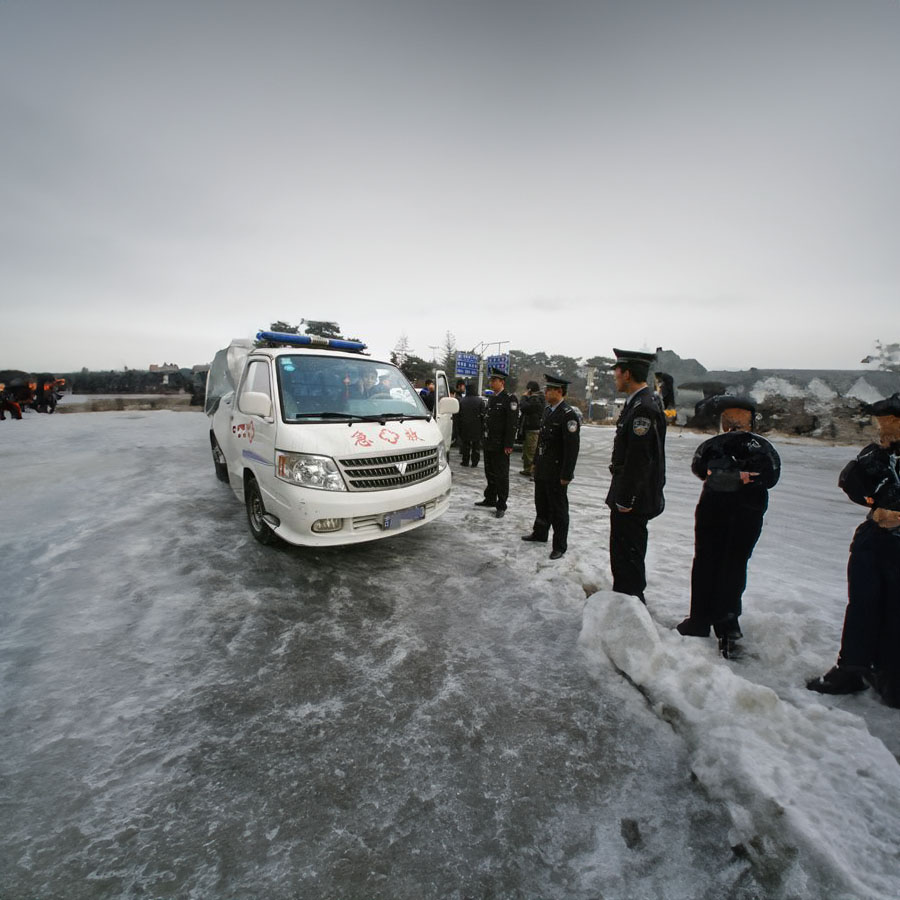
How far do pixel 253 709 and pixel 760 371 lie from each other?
3001 centimetres

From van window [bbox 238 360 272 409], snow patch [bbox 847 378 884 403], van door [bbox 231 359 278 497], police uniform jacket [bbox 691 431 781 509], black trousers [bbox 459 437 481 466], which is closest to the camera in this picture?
police uniform jacket [bbox 691 431 781 509]

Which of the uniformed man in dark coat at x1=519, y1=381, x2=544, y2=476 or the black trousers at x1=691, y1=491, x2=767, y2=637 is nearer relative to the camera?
the black trousers at x1=691, y1=491, x2=767, y2=637

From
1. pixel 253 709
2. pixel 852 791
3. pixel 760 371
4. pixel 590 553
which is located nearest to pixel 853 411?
pixel 760 371

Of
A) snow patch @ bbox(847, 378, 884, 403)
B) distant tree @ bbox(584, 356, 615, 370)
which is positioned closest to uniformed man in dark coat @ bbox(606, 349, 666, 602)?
snow patch @ bbox(847, 378, 884, 403)

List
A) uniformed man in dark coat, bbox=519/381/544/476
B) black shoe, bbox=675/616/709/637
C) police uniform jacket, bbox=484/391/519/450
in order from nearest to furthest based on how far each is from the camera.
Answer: black shoe, bbox=675/616/709/637 → police uniform jacket, bbox=484/391/519/450 → uniformed man in dark coat, bbox=519/381/544/476

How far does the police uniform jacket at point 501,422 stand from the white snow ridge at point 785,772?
11.8ft

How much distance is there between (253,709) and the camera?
236 centimetres

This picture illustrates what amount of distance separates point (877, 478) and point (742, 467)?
62cm

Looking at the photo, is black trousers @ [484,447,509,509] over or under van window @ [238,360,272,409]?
under

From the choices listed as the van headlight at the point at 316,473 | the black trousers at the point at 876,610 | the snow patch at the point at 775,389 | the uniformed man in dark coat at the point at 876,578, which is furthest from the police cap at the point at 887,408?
the snow patch at the point at 775,389

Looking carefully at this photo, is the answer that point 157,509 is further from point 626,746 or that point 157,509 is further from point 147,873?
point 626,746

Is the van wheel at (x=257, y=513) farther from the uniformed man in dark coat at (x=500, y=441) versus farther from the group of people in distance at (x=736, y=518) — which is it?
the group of people in distance at (x=736, y=518)

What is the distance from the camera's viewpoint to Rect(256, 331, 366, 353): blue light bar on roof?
Result: 231 inches

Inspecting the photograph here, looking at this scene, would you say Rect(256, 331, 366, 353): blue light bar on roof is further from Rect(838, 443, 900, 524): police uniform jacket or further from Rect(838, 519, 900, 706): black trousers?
Rect(838, 519, 900, 706): black trousers
